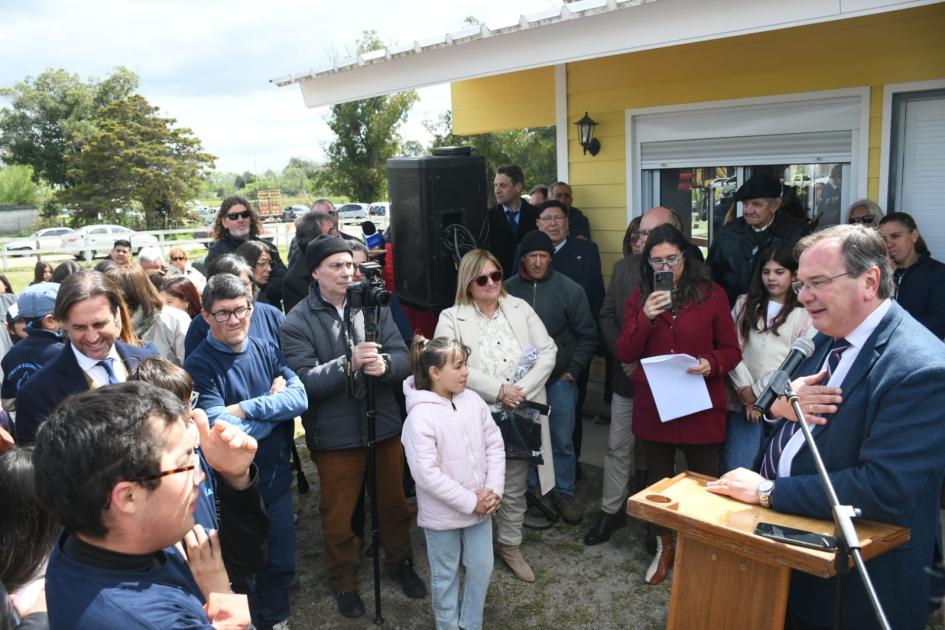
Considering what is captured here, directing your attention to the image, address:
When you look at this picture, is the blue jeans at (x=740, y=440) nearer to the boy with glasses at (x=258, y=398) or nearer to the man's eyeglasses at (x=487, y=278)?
the man's eyeglasses at (x=487, y=278)

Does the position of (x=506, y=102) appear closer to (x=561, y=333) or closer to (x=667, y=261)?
(x=561, y=333)

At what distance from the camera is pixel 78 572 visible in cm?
141

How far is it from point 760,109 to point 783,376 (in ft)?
13.2

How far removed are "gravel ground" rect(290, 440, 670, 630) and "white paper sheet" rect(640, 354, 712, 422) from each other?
0.94m

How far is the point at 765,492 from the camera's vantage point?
2.27 m

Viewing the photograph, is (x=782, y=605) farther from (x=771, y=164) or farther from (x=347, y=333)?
(x=771, y=164)

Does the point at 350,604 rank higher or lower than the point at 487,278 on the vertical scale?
lower

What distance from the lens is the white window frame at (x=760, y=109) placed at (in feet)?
15.7

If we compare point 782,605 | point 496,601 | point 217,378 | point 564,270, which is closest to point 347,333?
point 217,378

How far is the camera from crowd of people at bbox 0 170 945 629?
1.50 metres

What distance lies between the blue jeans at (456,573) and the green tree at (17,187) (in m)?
48.8

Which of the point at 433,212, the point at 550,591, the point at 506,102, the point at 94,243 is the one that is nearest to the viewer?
the point at 550,591

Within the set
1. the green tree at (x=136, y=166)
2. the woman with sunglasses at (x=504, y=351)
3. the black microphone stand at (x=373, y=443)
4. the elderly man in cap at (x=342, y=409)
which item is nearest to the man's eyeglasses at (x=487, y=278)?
the woman with sunglasses at (x=504, y=351)

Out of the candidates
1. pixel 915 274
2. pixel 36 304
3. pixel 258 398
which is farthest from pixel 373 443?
pixel 915 274
